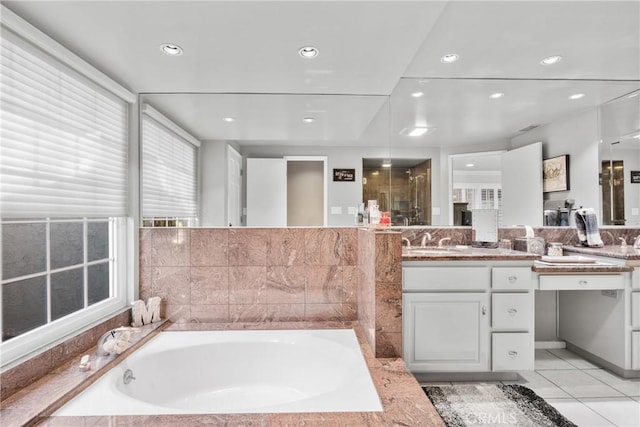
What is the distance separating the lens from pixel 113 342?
5.79 ft

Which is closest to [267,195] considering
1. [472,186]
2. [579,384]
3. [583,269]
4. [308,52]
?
[308,52]

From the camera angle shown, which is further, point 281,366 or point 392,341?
point 281,366

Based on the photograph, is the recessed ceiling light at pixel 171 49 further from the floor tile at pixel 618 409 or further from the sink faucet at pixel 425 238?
the floor tile at pixel 618 409

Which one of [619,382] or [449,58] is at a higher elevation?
[449,58]

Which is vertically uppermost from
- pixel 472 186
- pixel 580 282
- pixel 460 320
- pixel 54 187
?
pixel 472 186

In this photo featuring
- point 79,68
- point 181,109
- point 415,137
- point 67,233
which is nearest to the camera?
point 79,68

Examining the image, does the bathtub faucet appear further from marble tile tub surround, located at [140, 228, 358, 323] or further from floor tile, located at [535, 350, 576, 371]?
floor tile, located at [535, 350, 576, 371]

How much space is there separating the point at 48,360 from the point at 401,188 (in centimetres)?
247

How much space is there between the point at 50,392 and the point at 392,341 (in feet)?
5.38

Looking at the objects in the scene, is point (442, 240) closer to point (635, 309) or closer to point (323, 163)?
point (323, 163)

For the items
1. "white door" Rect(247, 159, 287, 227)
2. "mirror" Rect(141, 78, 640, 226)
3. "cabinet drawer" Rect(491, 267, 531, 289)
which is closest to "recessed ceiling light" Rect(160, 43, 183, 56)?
"mirror" Rect(141, 78, 640, 226)

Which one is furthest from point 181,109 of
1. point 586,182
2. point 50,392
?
point 586,182

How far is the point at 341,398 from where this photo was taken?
138 centimetres

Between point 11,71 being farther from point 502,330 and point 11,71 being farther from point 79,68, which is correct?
point 502,330
